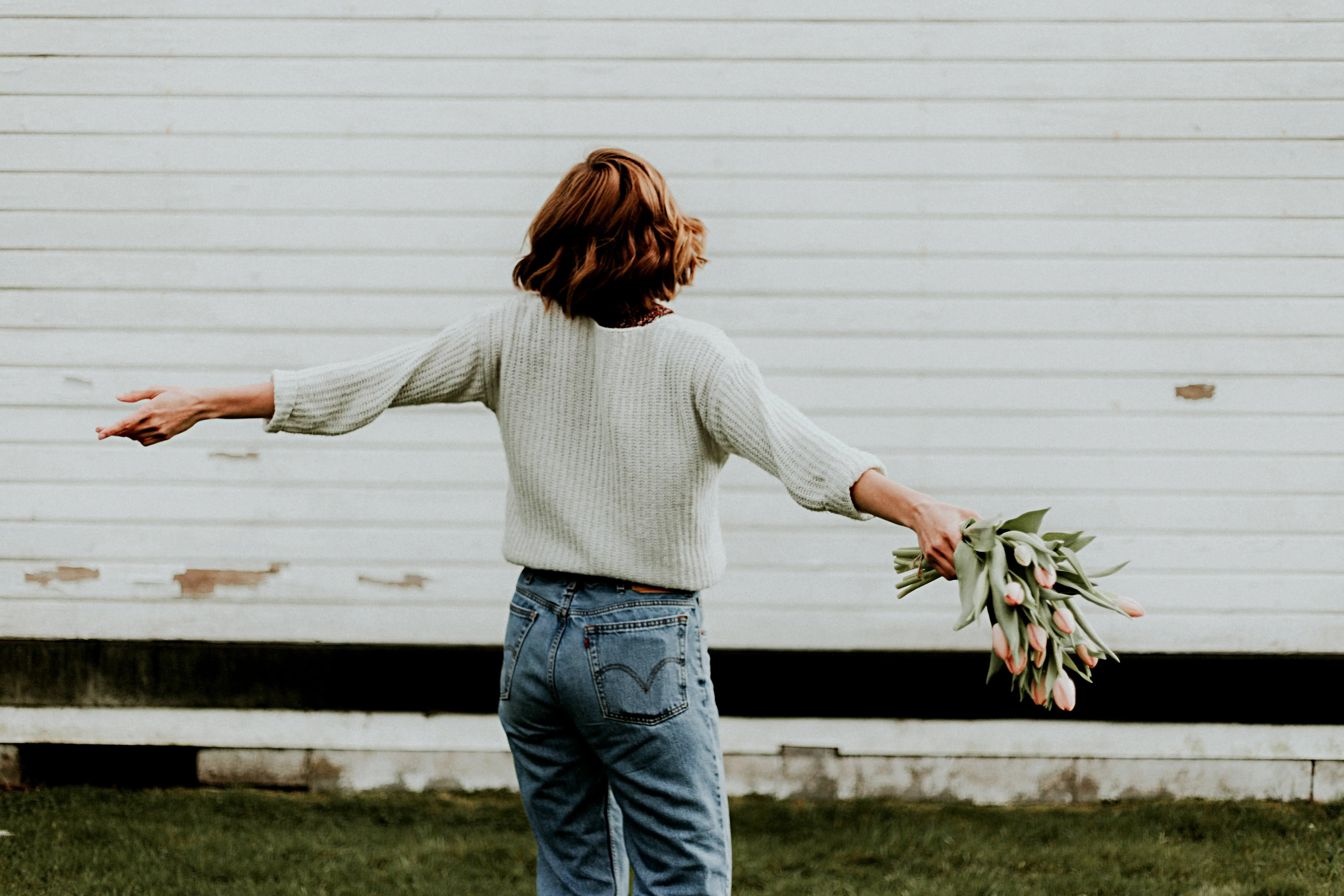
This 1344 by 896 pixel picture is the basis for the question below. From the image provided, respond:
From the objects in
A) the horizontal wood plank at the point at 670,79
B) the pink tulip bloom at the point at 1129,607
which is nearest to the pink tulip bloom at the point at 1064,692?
the pink tulip bloom at the point at 1129,607

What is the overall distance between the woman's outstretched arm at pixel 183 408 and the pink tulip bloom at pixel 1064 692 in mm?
1444

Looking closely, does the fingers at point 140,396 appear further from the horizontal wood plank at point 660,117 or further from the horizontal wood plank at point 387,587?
the horizontal wood plank at point 660,117

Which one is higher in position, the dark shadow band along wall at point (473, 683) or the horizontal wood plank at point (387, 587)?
the horizontal wood plank at point (387, 587)

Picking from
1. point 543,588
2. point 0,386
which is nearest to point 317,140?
point 0,386

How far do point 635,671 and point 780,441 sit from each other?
46 cm

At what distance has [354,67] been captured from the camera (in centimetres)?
432

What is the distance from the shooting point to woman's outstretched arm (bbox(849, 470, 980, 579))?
1764 mm

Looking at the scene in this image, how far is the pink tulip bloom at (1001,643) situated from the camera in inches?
72.6

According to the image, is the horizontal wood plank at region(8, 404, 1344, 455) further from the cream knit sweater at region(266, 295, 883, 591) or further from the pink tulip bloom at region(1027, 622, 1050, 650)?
the pink tulip bloom at region(1027, 622, 1050, 650)

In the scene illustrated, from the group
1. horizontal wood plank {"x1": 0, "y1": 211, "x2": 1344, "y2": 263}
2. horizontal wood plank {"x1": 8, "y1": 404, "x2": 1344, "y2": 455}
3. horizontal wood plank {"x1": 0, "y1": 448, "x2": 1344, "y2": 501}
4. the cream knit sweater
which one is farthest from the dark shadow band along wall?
the cream knit sweater

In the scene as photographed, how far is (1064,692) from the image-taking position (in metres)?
1.87

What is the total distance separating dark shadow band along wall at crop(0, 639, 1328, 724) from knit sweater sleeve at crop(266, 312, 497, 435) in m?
2.45

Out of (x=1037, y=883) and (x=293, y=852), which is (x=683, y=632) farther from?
(x=293, y=852)

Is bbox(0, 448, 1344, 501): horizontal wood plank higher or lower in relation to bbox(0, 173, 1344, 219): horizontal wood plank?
lower
